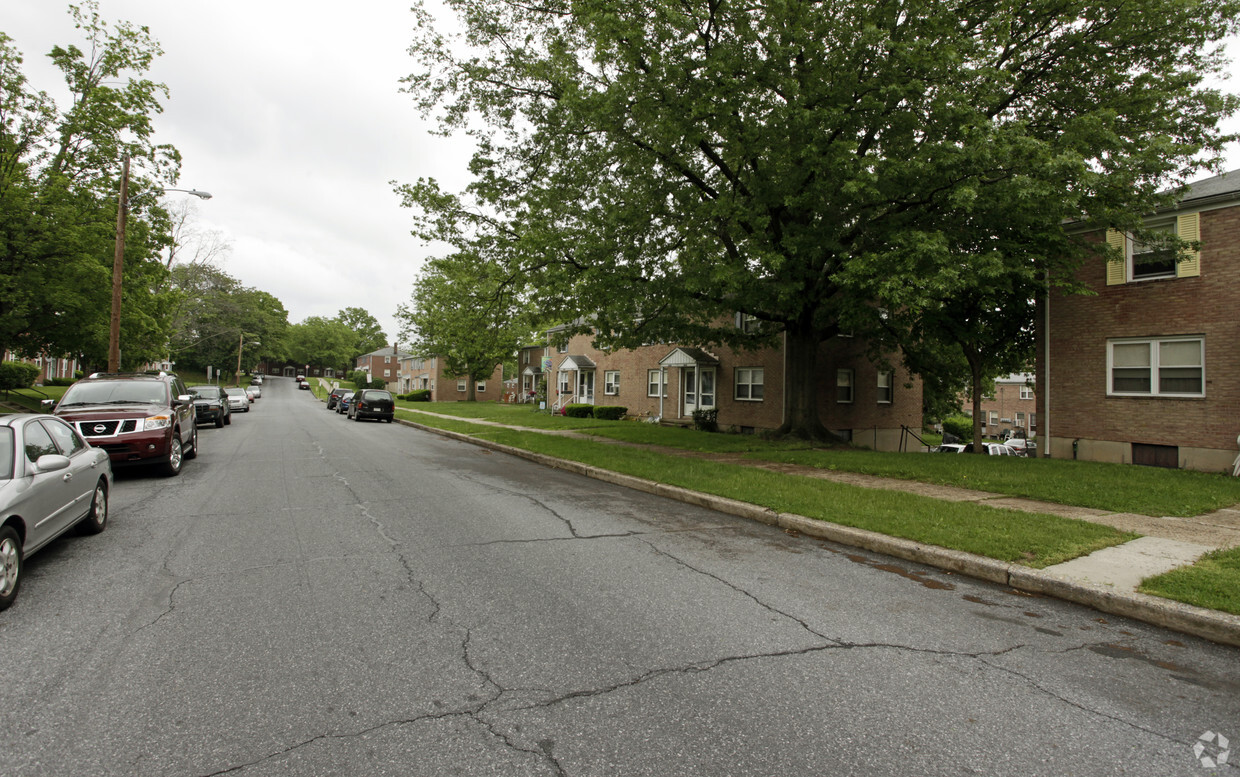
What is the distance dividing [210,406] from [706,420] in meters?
19.4

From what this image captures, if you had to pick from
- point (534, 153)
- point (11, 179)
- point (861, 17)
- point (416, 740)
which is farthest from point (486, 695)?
point (11, 179)

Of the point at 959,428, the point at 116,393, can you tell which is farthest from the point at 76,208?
the point at 959,428

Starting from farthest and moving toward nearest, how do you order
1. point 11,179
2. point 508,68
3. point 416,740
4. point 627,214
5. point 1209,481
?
point 11,179 < point 508,68 < point 627,214 < point 1209,481 < point 416,740

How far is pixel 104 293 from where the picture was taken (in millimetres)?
21516

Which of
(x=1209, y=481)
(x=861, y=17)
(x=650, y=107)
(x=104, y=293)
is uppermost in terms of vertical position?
(x=861, y=17)

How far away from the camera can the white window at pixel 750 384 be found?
2562 cm

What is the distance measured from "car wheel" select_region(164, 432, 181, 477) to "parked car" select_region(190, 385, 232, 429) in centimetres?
1294

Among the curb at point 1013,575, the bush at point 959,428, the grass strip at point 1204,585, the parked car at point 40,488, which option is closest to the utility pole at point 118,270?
the parked car at point 40,488

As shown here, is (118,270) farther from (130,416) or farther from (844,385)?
(844,385)

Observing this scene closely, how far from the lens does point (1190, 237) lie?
1456 cm

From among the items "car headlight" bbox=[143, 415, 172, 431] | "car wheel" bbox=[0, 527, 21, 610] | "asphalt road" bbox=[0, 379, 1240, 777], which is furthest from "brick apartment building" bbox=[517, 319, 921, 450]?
"car wheel" bbox=[0, 527, 21, 610]

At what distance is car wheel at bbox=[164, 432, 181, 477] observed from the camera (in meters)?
10.9

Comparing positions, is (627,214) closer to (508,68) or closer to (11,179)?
(508,68)

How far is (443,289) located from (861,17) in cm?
1240
